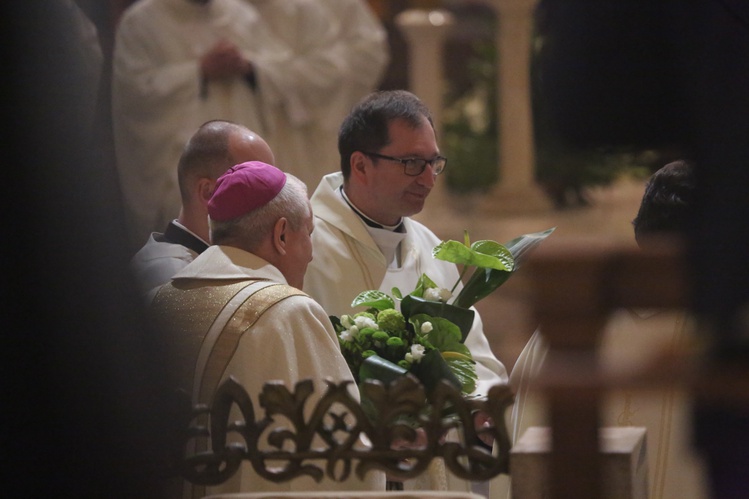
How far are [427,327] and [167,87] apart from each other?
4.34 metres

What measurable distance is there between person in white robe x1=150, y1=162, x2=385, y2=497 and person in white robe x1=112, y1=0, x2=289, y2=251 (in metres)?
3.94

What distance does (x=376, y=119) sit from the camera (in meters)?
4.63

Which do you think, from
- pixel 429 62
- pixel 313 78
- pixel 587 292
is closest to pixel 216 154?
pixel 587 292

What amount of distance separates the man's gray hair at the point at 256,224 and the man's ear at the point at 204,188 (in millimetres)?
800

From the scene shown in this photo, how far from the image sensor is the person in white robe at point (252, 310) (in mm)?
3236

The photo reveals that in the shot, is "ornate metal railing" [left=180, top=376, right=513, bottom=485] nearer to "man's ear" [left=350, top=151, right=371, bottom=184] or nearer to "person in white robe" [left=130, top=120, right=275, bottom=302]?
"person in white robe" [left=130, top=120, right=275, bottom=302]

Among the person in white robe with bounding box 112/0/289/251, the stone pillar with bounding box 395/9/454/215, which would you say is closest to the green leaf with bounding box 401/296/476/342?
the person in white robe with bounding box 112/0/289/251

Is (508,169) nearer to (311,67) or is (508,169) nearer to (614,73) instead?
(311,67)

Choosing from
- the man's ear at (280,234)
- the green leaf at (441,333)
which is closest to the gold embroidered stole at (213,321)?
the man's ear at (280,234)

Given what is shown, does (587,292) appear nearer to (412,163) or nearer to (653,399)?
(653,399)

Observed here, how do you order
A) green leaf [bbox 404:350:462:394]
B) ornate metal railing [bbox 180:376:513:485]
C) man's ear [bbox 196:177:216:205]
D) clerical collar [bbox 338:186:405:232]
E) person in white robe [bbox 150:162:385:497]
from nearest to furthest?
ornate metal railing [bbox 180:376:513:485], person in white robe [bbox 150:162:385:497], green leaf [bbox 404:350:462:394], man's ear [bbox 196:177:216:205], clerical collar [bbox 338:186:405:232]

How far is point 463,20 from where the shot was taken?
41.7 ft

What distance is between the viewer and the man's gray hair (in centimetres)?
354

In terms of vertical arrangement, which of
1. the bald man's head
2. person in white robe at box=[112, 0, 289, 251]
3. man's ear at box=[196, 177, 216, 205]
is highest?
person in white robe at box=[112, 0, 289, 251]
